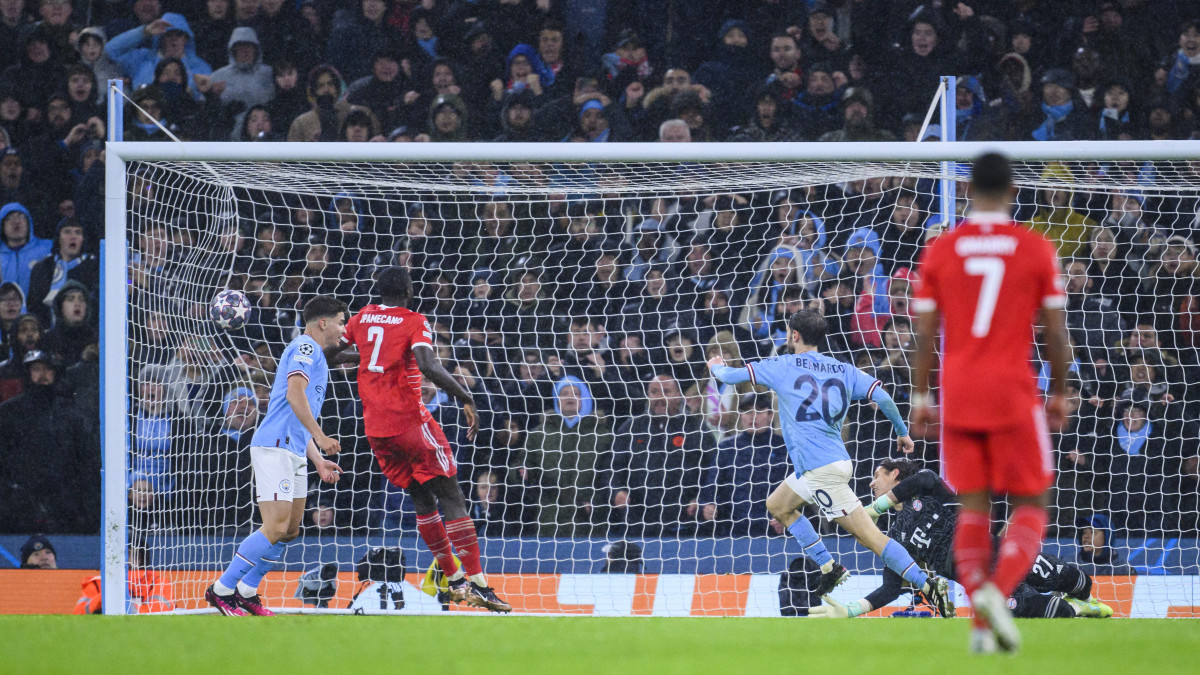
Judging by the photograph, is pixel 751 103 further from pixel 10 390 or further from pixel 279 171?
pixel 10 390

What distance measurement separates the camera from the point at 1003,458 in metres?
3.85

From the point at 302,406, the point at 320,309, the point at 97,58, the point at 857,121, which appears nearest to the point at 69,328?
the point at 97,58

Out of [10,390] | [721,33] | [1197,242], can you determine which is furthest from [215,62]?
[1197,242]

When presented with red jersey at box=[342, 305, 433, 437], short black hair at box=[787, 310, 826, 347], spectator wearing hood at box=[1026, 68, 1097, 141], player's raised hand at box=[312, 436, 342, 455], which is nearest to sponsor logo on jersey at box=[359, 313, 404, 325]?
red jersey at box=[342, 305, 433, 437]

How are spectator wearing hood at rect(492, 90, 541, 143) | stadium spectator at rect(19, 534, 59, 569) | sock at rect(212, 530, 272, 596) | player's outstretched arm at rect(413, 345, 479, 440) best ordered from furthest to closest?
spectator wearing hood at rect(492, 90, 541, 143) → stadium spectator at rect(19, 534, 59, 569) → sock at rect(212, 530, 272, 596) → player's outstretched arm at rect(413, 345, 479, 440)

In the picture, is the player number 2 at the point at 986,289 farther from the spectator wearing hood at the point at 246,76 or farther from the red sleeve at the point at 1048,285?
the spectator wearing hood at the point at 246,76

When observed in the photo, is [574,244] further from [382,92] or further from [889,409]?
[889,409]

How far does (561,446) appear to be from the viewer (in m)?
8.59

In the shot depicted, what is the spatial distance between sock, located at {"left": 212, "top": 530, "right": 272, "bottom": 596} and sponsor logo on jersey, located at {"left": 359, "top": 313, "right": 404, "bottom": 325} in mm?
1319

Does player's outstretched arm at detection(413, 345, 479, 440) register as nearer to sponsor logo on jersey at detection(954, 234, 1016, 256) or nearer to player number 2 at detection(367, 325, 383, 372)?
player number 2 at detection(367, 325, 383, 372)

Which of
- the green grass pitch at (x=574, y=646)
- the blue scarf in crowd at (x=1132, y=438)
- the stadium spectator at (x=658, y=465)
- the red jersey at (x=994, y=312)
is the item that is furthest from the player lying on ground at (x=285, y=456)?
the blue scarf in crowd at (x=1132, y=438)

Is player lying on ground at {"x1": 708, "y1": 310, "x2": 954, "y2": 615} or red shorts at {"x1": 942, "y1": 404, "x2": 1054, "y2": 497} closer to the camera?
red shorts at {"x1": 942, "y1": 404, "x2": 1054, "y2": 497}

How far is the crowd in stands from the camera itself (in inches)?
342

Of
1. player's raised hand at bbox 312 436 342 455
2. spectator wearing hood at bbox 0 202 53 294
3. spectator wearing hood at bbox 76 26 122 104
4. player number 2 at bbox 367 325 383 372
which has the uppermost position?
spectator wearing hood at bbox 76 26 122 104
